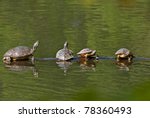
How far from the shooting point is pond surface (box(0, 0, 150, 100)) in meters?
9.63

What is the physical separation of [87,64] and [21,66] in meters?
1.29

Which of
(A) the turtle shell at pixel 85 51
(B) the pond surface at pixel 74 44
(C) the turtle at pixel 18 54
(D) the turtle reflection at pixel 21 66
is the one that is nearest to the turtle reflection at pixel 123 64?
(B) the pond surface at pixel 74 44

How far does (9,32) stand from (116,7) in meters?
9.22

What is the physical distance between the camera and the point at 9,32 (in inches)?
621

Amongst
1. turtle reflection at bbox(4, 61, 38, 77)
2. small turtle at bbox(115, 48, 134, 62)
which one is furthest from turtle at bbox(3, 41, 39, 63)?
small turtle at bbox(115, 48, 134, 62)

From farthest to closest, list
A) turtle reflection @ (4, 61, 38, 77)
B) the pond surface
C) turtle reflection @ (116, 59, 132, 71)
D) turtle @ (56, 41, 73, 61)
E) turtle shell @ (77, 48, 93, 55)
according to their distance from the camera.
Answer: turtle shell @ (77, 48, 93, 55)
turtle @ (56, 41, 73, 61)
turtle reflection @ (116, 59, 132, 71)
turtle reflection @ (4, 61, 38, 77)
the pond surface

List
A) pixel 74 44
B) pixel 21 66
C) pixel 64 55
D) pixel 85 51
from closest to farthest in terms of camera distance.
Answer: pixel 21 66, pixel 64 55, pixel 85 51, pixel 74 44

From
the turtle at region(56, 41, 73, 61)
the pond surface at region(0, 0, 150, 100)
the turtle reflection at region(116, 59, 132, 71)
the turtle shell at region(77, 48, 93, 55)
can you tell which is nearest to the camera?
the pond surface at region(0, 0, 150, 100)

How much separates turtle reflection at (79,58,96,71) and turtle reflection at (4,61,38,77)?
0.94 meters

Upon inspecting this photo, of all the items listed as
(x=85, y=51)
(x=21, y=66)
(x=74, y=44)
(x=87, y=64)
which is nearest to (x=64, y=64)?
(x=87, y=64)

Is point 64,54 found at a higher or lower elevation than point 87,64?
higher

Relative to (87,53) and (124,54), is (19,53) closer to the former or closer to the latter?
(87,53)

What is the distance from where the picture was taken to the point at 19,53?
12562mm

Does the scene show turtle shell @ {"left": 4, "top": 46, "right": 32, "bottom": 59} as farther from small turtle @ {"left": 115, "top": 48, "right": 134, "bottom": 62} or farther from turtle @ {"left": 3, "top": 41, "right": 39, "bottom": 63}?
small turtle @ {"left": 115, "top": 48, "right": 134, "bottom": 62}
